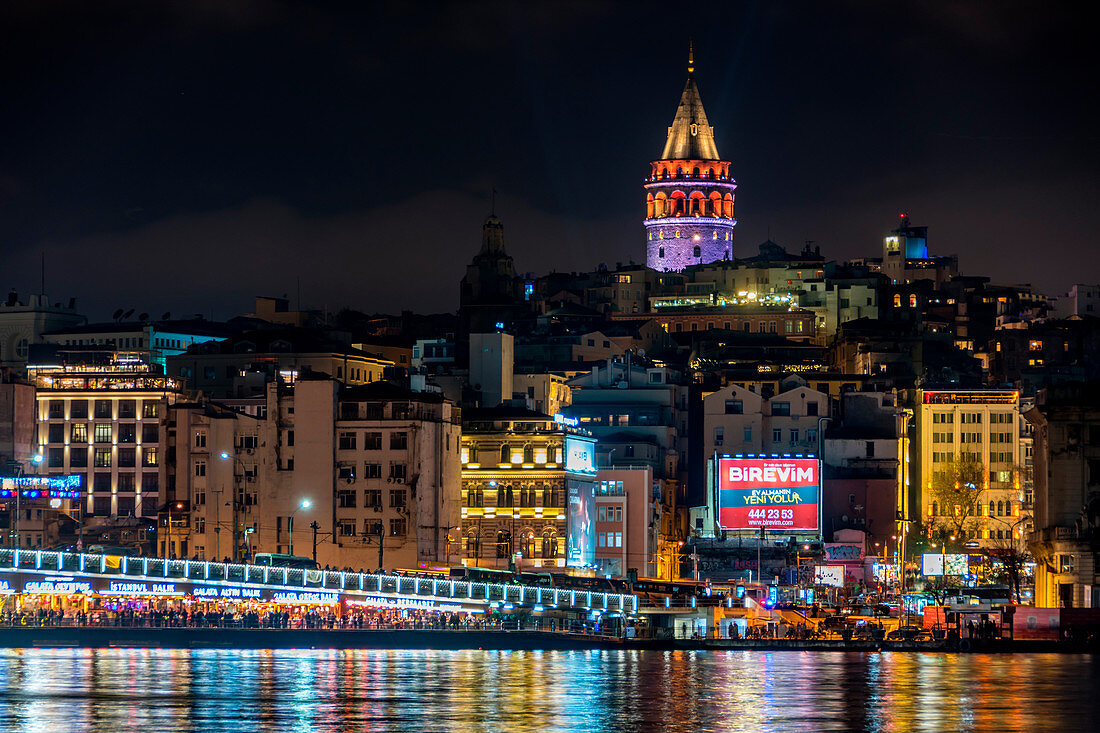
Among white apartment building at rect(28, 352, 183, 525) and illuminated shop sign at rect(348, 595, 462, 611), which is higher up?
white apartment building at rect(28, 352, 183, 525)

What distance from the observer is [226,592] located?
462ft

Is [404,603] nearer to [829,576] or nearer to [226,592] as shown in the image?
[226,592]

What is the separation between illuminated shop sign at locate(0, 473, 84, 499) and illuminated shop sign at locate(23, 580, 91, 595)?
1464 cm

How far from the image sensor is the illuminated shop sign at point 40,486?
154000 millimetres

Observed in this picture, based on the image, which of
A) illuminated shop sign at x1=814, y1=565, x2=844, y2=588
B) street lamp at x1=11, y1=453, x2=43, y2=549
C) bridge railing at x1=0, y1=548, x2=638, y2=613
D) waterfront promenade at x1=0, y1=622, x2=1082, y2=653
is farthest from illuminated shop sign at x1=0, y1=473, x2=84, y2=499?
illuminated shop sign at x1=814, y1=565, x2=844, y2=588

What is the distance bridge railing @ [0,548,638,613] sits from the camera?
14012 cm

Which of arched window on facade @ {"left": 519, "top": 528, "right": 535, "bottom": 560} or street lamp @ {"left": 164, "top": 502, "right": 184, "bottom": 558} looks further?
arched window on facade @ {"left": 519, "top": 528, "right": 535, "bottom": 560}

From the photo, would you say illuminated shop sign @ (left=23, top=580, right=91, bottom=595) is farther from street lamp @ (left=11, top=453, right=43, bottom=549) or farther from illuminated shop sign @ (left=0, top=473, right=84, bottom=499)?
illuminated shop sign @ (left=0, top=473, right=84, bottom=499)

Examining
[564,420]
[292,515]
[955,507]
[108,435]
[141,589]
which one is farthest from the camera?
[955,507]

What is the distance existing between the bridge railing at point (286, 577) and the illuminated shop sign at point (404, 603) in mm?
495

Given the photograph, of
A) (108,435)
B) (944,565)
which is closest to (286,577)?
(108,435)

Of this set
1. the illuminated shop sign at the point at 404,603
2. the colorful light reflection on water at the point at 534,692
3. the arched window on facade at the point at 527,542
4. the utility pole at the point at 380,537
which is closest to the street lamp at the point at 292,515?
the utility pole at the point at 380,537

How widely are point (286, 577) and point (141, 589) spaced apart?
28.5ft

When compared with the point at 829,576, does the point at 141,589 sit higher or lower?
higher
